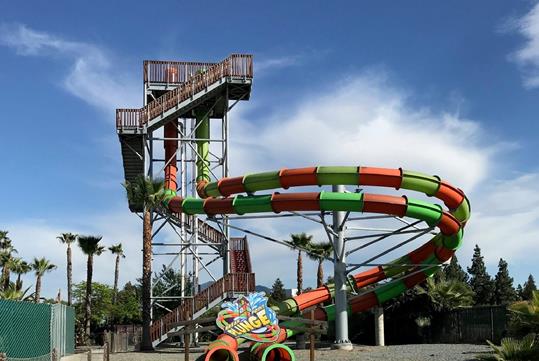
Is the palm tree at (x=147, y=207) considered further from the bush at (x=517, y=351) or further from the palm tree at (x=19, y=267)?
the palm tree at (x=19, y=267)

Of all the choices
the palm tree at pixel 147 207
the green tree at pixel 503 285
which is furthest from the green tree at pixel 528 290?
the palm tree at pixel 147 207

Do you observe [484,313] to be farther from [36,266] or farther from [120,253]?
[120,253]

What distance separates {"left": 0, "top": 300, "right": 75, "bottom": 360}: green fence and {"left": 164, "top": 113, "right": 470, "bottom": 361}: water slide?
724 cm

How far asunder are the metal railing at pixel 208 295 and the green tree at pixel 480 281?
139 feet

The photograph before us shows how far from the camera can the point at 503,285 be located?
70.3 metres

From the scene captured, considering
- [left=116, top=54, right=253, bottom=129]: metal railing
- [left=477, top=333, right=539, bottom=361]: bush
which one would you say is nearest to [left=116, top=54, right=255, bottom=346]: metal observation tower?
[left=116, top=54, right=253, bottom=129]: metal railing

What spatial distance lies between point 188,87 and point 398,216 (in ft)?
50.7

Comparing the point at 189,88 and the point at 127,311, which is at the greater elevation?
the point at 189,88

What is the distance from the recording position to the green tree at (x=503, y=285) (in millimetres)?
67631

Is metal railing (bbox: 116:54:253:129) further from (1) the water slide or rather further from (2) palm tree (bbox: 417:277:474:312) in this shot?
(2) palm tree (bbox: 417:277:474:312)

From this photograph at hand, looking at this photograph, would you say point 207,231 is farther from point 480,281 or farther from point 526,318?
point 480,281

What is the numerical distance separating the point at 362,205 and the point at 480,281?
2139 inches

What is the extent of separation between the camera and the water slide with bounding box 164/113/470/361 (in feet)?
78.2

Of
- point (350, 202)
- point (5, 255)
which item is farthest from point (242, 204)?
point (5, 255)
